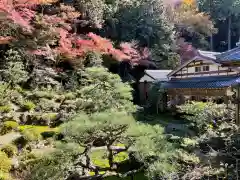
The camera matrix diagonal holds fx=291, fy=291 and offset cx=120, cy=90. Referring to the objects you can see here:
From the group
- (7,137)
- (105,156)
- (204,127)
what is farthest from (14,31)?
(204,127)

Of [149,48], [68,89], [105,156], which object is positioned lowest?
[105,156]

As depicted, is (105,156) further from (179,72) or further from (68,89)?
(179,72)

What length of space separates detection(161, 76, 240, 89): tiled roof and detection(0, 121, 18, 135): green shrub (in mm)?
10204

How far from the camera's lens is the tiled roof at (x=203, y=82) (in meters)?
16.0

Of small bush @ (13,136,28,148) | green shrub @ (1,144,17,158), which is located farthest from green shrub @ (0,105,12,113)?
green shrub @ (1,144,17,158)

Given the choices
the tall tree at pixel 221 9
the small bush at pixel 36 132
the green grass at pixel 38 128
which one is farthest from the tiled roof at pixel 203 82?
the tall tree at pixel 221 9

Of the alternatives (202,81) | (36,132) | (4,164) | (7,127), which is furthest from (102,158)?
(202,81)

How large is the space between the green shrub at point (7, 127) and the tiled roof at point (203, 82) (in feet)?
33.5

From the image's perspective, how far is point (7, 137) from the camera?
12.0 metres

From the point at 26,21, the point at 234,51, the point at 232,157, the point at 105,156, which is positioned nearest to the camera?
the point at 232,157

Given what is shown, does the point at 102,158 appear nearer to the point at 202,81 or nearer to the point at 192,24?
the point at 202,81

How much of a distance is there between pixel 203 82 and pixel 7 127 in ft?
36.9

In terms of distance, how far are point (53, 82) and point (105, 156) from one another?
27.6 ft

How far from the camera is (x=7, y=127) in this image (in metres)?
12.4
